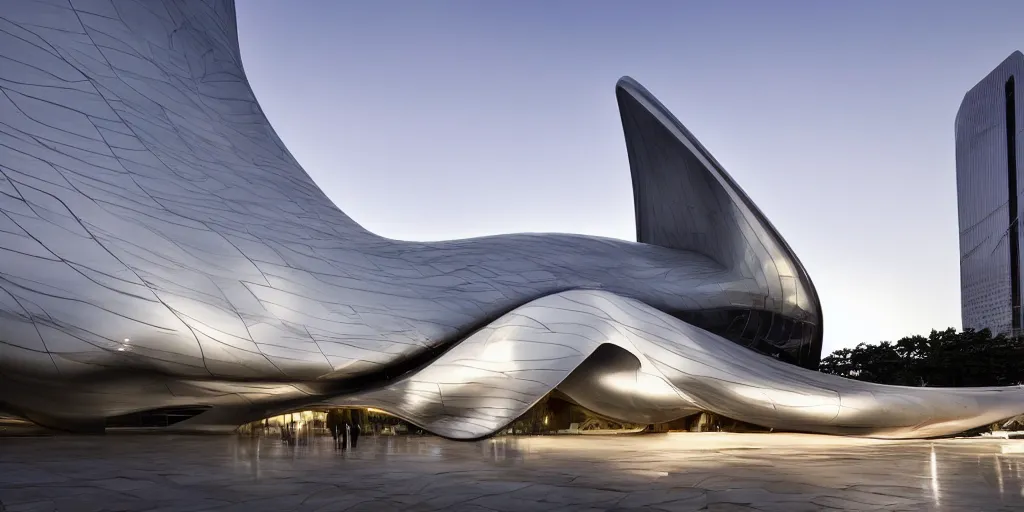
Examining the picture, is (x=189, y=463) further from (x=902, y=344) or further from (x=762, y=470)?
(x=902, y=344)

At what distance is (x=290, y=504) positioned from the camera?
6.88 m

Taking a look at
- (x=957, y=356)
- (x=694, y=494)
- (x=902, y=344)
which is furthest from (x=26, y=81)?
(x=902, y=344)

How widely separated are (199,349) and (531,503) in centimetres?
874

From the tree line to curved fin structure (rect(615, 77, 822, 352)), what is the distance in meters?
21.3

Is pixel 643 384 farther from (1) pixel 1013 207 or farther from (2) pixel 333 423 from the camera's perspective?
(1) pixel 1013 207

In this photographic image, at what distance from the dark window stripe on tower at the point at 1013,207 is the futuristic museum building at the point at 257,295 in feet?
246

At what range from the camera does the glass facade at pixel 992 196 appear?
78750mm

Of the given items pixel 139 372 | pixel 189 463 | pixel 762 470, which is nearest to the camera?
pixel 762 470

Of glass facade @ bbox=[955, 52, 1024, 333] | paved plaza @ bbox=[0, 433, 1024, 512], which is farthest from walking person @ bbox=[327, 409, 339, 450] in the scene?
glass facade @ bbox=[955, 52, 1024, 333]

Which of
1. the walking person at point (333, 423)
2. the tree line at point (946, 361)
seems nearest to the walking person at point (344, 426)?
the walking person at point (333, 423)

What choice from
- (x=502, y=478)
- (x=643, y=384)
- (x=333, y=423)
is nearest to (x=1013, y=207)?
(x=643, y=384)

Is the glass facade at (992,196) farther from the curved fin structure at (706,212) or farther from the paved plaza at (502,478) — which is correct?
the paved plaza at (502,478)

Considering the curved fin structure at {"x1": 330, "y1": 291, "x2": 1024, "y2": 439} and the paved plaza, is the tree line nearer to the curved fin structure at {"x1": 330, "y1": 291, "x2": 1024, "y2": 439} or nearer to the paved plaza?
the curved fin structure at {"x1": 330, "y1": 291, "x2": 1024, "y2": 439}

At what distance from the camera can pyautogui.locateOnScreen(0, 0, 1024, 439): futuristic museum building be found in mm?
12992
